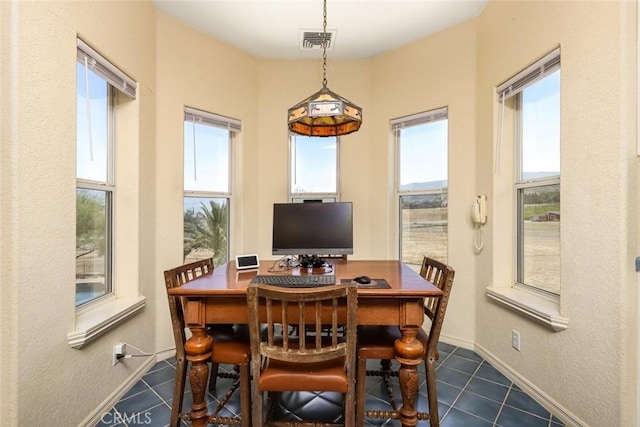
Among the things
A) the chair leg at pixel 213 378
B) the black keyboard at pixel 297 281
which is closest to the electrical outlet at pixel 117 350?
the chair leg at pixel 213 378

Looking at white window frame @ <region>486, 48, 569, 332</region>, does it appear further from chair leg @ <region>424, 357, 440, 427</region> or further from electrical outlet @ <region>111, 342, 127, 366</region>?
electrical outlet @ <region>111, 342, 127, 366</region>

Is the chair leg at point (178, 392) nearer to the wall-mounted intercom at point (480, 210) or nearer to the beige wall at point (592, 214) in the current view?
the beige wall at point (592, 214)

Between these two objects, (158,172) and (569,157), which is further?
(158,172)

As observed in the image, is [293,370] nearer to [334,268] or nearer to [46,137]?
[334,268]

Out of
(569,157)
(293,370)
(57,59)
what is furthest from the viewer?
(569,157)

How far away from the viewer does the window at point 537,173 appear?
1958 millimetres

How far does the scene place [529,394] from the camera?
1946 millimetres

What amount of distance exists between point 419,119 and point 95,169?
2724 millimetres

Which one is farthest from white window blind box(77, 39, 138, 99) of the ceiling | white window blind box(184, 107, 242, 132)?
the ceiling

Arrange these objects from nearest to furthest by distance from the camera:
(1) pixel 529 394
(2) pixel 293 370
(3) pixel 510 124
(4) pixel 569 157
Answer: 1. (2) pixel 293 370
2. (4) pixel 569 157
3. (1) pixel 529 394
4. (3) pixel 510 124

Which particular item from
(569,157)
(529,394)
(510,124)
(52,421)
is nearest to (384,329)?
(529,394)

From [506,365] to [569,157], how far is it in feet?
4.97

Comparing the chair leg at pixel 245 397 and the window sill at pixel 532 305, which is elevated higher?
the window sill at pixel 532 305

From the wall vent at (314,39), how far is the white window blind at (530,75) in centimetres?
156
